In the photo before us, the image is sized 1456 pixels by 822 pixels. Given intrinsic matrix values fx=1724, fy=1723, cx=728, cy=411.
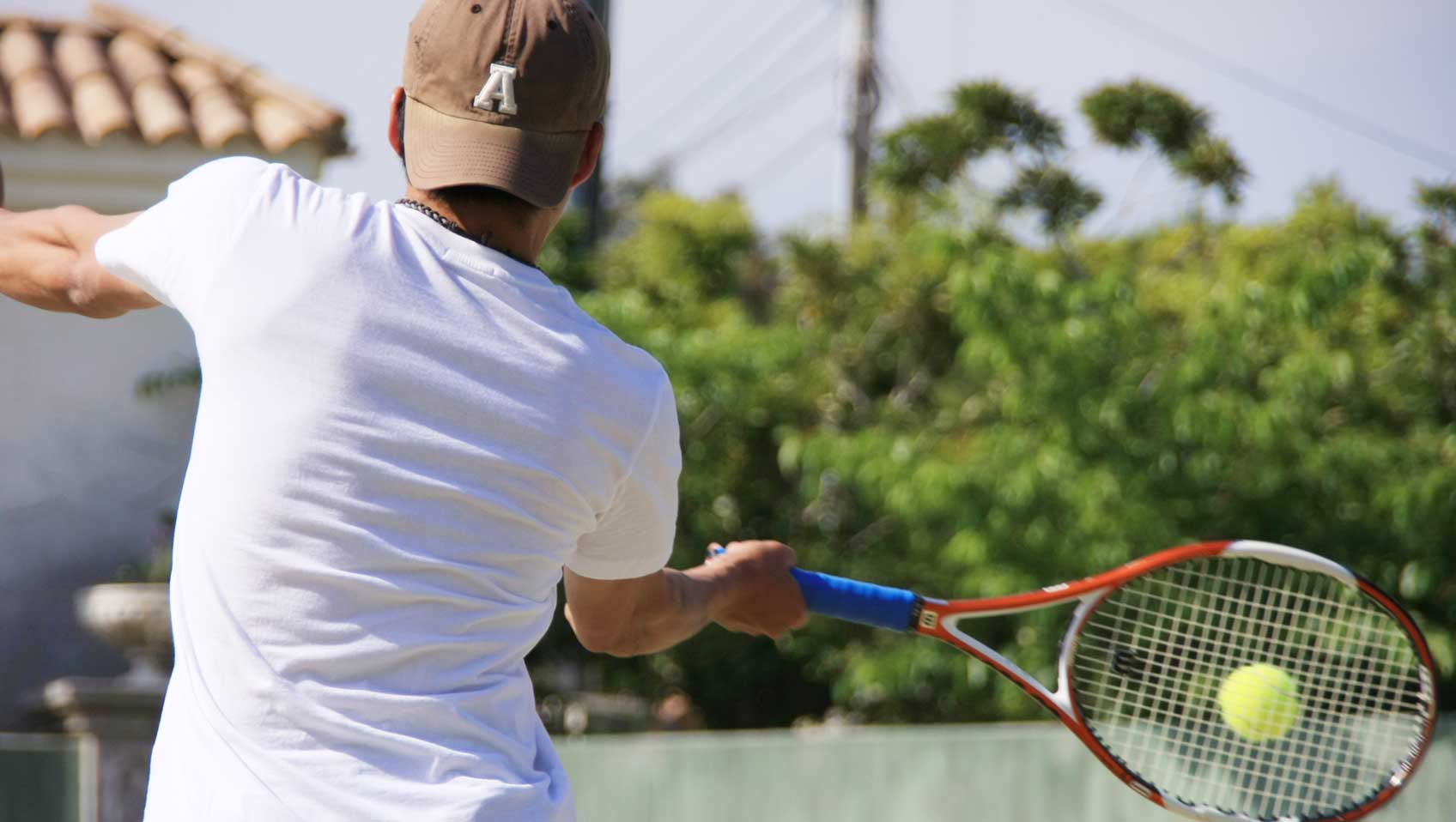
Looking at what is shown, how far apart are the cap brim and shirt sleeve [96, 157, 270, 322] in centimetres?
18

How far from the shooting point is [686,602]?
222 centimetres

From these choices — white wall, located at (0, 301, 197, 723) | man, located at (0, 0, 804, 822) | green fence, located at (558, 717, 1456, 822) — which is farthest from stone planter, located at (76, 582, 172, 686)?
man, located at (0, 0, 804, 822)

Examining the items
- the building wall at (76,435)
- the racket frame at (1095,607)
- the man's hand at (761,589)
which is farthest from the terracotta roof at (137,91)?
the man's hand at (761,589)

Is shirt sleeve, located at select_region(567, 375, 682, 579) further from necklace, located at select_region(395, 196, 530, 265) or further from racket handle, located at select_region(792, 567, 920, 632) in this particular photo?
racket handle, located at select_region(792, 567, 920, 632)

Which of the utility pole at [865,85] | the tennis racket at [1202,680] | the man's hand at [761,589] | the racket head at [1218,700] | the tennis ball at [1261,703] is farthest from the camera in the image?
the utility pole at [865,85]

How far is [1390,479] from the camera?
6.91 metres

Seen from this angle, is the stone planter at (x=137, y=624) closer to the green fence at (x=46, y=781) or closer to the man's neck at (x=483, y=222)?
the green fence at (x=46, y=781)

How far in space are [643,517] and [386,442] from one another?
353 mm

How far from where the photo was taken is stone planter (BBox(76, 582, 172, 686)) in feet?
22.2

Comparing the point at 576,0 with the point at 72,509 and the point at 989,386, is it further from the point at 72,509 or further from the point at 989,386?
the point at 72,509

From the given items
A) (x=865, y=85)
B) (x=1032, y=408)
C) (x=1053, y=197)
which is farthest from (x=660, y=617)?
(x=865, y=85)

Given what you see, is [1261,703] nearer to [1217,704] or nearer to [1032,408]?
[1217,704]

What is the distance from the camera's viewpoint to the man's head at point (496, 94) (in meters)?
1.78

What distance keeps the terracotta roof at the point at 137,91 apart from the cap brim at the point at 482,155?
21.0 ft
